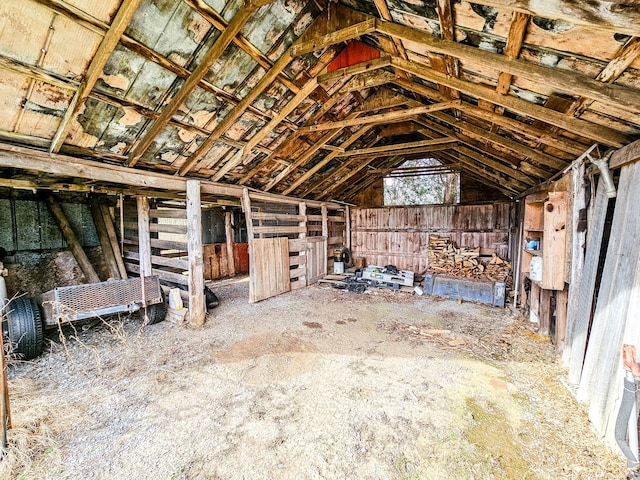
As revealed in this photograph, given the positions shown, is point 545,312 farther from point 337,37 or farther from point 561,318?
point 337,37

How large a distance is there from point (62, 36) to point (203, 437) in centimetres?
342

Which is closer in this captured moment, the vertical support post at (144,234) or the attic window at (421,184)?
the vertical support post at (144,234)

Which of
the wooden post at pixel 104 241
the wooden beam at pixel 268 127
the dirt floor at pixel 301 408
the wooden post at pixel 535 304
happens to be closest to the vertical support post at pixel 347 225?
the wooden beam at pixel 268 127

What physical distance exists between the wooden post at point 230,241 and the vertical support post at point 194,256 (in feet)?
14.7

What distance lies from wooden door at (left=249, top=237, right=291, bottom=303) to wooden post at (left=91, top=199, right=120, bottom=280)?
8.89ft

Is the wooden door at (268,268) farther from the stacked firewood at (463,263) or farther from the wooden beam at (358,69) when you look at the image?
the stacked firewood at (463,263)

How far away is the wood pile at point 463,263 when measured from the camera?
6223 mm

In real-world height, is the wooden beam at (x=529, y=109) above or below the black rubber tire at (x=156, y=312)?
above

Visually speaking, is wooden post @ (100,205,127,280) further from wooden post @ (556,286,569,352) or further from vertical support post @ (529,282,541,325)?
vertical support post @ (529,282,541,325)

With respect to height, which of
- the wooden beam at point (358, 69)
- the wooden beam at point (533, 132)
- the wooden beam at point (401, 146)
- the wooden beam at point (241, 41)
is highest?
the wooden beam at point (241, 41)

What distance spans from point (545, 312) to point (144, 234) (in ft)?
22.1

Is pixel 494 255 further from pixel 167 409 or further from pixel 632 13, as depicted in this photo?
pixel 167 409

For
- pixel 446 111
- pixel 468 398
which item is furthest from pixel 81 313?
pixel 446 111

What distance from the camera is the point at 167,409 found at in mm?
2387
